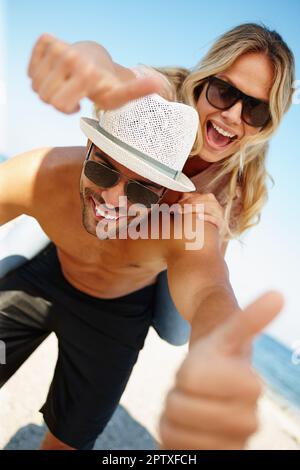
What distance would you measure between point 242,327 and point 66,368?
6.16 feet

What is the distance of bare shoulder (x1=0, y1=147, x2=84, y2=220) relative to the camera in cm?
191

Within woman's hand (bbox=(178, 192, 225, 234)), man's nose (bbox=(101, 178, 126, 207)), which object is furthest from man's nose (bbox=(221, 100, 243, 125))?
man's nose (bbox=(101, 178, 126, 207))

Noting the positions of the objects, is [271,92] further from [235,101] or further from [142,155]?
[142,155]

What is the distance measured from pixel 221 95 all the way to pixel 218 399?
187cm

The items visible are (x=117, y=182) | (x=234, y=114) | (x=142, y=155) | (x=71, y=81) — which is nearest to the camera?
(x=71, y=81)

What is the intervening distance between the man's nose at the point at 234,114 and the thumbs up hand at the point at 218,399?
1722 millimetres

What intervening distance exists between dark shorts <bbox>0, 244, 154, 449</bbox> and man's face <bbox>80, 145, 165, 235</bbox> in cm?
64

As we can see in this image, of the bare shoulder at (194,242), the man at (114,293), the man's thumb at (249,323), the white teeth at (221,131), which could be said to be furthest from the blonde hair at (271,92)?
the man's thumb at (249,323)

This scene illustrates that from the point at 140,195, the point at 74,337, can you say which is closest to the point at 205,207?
the point at 140,195

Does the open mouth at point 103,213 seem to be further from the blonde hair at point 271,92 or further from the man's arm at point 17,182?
the blonde hair at point 271,92

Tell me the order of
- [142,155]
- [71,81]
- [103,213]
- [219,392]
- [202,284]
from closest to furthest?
[219,392], [71,81], [202,284], [142,155], [103,213]

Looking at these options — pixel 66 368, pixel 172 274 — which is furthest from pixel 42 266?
pixel 172 274

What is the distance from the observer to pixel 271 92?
2.26 meters

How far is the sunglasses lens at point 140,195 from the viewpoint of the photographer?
5.27 feet
